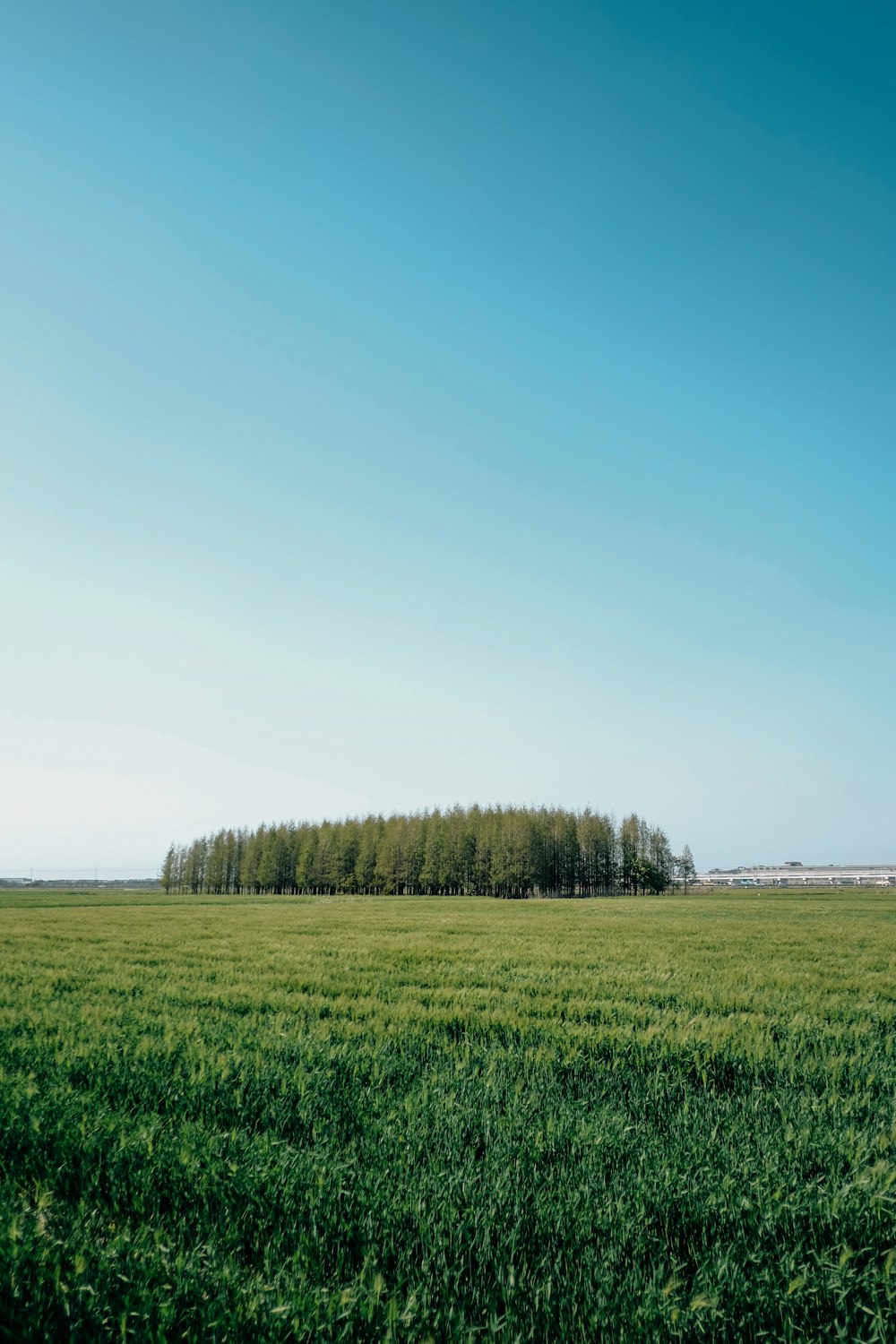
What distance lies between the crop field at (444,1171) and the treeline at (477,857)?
113 metres

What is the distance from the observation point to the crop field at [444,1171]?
2.94m

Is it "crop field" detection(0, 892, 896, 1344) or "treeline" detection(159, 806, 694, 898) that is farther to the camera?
"treeline" detection(159, 806, 694, 898)

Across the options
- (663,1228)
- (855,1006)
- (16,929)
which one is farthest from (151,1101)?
(16,929)

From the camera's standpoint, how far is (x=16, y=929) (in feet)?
81.1

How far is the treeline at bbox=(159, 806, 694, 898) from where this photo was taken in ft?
390

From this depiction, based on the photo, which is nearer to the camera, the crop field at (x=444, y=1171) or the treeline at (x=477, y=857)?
the crop field at (x=444, y=1171)

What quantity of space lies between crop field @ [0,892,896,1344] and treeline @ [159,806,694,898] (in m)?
113

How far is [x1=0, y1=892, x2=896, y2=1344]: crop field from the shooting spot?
2943mm

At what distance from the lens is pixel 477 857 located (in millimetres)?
120438

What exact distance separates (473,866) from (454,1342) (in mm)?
123065

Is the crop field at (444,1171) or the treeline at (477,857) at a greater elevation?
the crop field at (444,1171)

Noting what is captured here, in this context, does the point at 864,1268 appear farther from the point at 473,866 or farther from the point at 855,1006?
the point at 473,866

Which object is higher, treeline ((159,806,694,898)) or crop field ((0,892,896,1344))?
crop field ((0,892,896,1344))

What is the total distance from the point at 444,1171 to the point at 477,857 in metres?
121
